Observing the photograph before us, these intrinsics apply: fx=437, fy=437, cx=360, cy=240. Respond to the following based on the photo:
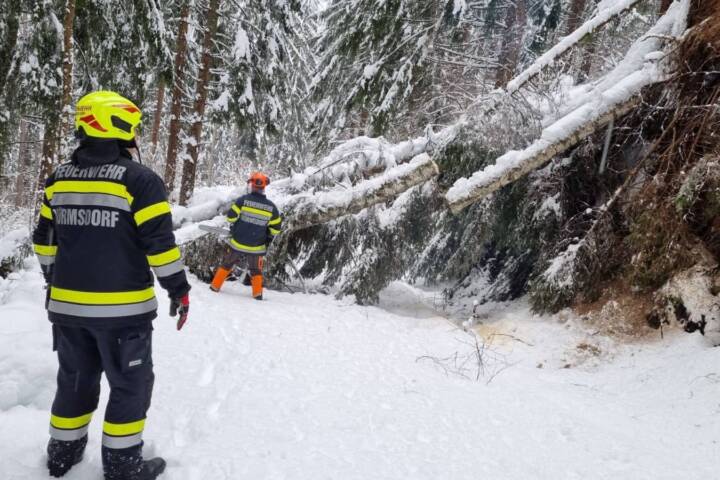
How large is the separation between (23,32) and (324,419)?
10193 millimetres

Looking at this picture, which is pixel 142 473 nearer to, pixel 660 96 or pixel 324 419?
pixel 324 419

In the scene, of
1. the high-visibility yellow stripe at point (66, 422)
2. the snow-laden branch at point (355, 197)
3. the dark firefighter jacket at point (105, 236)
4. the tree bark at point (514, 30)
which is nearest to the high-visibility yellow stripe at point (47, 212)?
the dark firefighter jacket at point (105, 236)

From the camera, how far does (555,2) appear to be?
10.6m

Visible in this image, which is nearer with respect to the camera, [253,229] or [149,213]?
[149,213]

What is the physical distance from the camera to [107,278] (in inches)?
84.0

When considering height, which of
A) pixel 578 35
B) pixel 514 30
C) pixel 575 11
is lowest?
pixel 578 35

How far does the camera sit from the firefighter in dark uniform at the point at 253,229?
258 inches

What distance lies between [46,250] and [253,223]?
13.7ft

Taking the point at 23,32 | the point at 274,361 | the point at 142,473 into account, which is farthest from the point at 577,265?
the point at 23,32

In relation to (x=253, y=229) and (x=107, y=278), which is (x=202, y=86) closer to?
(x=253, y=229)

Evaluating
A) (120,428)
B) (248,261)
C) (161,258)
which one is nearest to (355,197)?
(248,261)

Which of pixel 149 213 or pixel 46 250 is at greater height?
pixel 149 213

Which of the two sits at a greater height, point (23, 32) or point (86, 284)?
point (23, 32)

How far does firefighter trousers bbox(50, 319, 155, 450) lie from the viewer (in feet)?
7.02
